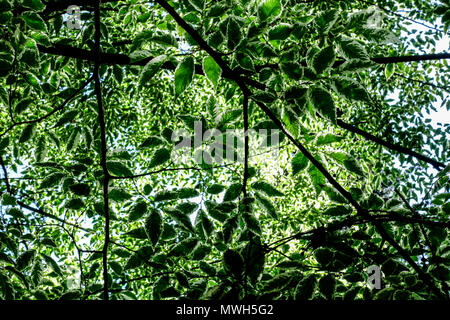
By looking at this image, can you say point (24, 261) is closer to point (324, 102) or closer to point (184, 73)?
point (184, 73)

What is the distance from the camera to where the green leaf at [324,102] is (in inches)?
40.1

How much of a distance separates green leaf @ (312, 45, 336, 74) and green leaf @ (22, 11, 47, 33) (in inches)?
52.9

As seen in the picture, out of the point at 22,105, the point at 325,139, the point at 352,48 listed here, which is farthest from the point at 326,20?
the point at 22,105

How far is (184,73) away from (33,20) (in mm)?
891

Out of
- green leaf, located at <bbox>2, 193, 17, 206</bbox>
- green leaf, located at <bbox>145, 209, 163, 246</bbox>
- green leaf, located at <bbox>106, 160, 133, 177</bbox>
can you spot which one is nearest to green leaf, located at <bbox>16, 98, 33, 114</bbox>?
green leaf, located at <bbox>2, 193, 17, 206</bbox>

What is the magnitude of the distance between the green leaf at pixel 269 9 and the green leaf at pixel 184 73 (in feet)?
1.06

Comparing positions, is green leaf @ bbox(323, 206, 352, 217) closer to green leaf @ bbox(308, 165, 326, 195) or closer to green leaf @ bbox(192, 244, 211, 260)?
green leaf @ bbox(308, 165, 326, 195)

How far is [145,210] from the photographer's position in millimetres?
1396

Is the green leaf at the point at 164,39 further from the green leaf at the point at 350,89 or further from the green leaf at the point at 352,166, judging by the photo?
the green leaf at the point at 352,166

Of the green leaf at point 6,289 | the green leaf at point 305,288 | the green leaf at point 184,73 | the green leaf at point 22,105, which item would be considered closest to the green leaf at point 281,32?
the green leaf at point 184,73

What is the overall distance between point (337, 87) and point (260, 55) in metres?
0.37

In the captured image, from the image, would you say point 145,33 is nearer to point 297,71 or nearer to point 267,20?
point 267,20

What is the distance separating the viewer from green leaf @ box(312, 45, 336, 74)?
1.00 m
